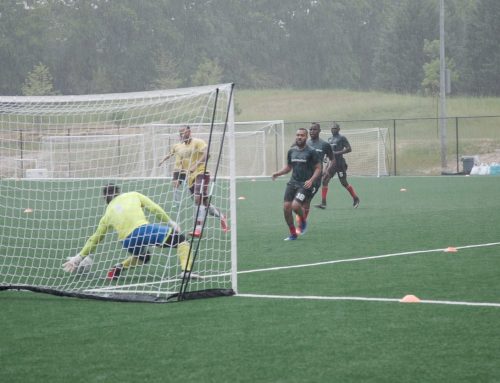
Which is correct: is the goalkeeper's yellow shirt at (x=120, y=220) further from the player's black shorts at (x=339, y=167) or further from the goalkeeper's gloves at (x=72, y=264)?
the player's black shorts at (x=339, y=167)

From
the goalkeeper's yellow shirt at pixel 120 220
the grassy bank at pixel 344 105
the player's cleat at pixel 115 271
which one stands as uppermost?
the grassy bank at pixel 344 105

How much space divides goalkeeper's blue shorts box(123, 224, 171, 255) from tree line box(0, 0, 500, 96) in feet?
178

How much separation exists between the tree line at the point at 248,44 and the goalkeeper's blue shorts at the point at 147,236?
54308 mm

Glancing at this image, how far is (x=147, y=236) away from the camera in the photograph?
30.9 feet

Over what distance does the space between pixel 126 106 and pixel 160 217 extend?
1404 millimetres

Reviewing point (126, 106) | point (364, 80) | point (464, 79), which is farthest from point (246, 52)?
point (126, 106)

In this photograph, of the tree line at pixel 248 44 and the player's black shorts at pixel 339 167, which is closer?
the player's black shorts at pixel 339 167

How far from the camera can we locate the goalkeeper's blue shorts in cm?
939

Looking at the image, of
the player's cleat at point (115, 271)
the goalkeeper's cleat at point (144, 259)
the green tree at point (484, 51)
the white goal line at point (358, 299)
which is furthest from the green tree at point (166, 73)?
the white goal line at point (358, 299)

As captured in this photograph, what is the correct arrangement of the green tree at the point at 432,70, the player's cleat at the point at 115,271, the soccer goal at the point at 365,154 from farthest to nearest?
the green tree at the point at 432,70
the soccer goal at the point at 365,154
the player's cleat at the point at 115,271

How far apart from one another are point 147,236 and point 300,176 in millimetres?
4659

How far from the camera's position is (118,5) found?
75.3 meters

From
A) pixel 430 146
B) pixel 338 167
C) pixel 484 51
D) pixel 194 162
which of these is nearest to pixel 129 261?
pixel 194 162

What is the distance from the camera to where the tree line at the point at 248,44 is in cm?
7144
